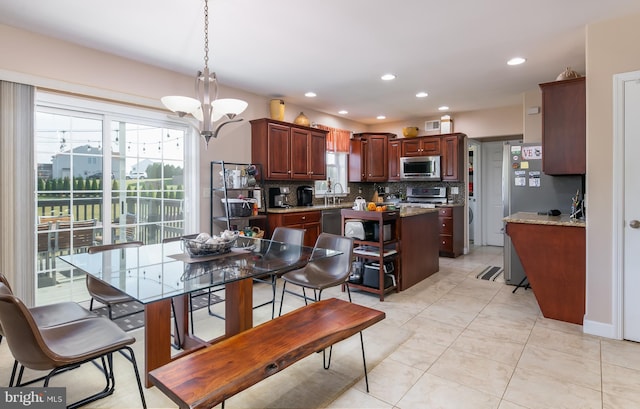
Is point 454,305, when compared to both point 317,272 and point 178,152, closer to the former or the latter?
point 317,272

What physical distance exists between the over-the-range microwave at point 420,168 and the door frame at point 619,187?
3.55 m

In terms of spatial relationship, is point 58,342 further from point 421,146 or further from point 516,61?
point 421,146

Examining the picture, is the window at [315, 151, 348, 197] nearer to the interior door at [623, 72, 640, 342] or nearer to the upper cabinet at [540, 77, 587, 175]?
the upper cabinet at [540, 77, 587, 175]

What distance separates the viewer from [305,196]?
5.76 meters

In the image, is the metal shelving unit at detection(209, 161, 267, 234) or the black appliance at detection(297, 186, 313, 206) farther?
the black appliance at detection(297, 186, 313, 206)

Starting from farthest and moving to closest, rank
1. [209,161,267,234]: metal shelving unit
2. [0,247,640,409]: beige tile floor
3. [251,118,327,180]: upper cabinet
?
[251,118,327,180]: upper cabinet < [209,161,267,234]: metal shelving unit < [0,247,640,409]: beige tile floor

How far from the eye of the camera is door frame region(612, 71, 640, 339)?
2.69 metres

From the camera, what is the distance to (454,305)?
11.8 ft

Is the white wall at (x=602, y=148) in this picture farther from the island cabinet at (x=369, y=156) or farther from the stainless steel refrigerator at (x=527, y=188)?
the island cabinet at (x=369, y=156)

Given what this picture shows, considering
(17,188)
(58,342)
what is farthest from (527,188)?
(17,188)

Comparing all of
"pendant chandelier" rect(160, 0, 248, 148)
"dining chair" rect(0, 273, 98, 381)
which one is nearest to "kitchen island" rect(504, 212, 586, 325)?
"pendant chandelier" rect(160, 0, 248, 148)

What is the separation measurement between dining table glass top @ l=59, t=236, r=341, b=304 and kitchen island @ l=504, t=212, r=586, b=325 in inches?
78.9

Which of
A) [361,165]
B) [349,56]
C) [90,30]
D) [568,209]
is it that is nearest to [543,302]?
[568,209]

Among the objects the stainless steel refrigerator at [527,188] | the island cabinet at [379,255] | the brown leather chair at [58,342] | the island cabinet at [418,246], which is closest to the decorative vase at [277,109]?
the island cabinet at [379,255]
